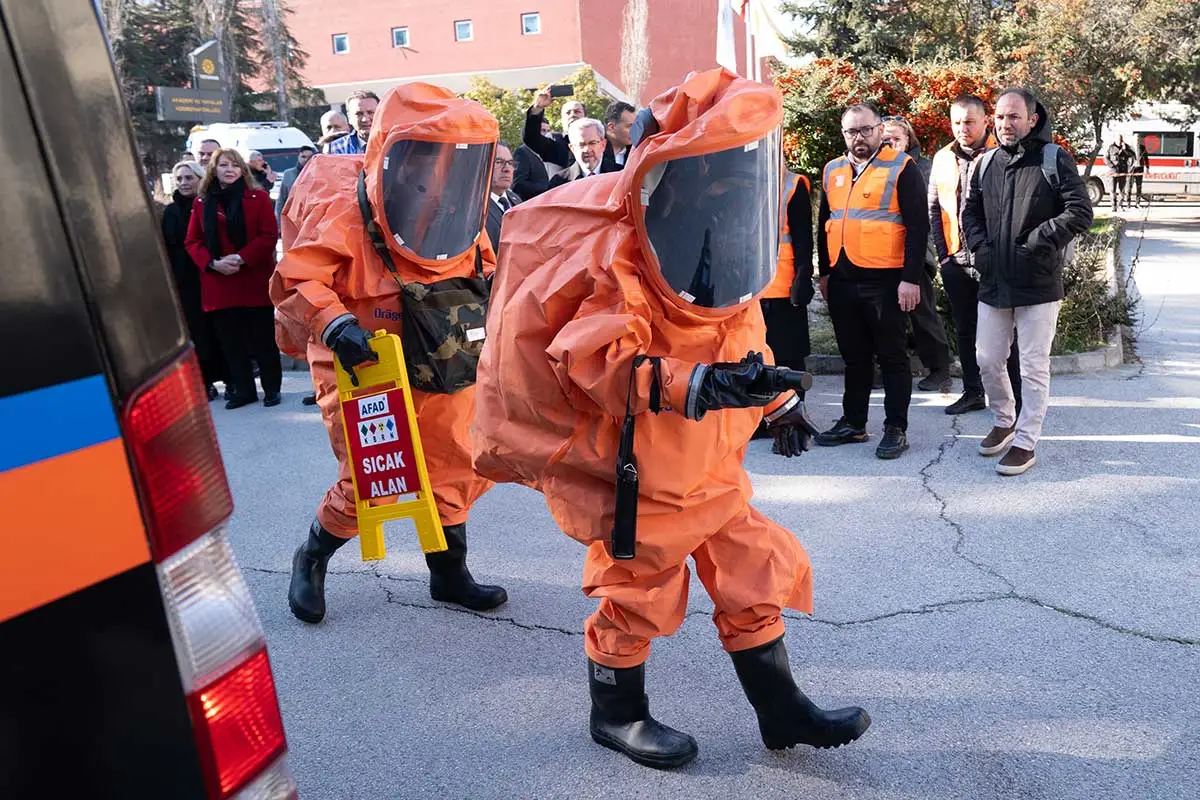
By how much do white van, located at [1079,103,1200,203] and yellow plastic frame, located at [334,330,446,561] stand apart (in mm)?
25320

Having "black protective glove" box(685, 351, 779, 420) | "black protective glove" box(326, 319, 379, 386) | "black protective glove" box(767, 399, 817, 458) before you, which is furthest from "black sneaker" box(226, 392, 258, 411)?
"black protective glove" box(685, 351, 779, 420)

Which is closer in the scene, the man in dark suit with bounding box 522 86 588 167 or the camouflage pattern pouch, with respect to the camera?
the camouflage pattern pouch

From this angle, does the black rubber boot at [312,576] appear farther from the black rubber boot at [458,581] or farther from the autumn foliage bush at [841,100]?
the autumn foliage bush at [841,100]

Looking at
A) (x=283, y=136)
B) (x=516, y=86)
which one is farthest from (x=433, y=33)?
(x=283, y=136)

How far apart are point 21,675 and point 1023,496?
4.84 m

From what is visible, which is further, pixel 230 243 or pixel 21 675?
pixel 230 243

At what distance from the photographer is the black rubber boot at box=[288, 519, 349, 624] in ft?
14.0

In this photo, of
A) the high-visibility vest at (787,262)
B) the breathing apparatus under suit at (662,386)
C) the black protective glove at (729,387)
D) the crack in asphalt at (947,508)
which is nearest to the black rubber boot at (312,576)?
the breathing apparatus under suit at (662,386)

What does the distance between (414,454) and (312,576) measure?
0.86 metres

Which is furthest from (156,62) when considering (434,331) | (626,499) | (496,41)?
(626,499)

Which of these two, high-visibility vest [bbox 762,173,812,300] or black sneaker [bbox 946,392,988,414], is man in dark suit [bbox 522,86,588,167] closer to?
high-visibility vest [bbox 762,173,812,300]

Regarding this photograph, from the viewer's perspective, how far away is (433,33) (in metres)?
47.4

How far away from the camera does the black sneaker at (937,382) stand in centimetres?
749

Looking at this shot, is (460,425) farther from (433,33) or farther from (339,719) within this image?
(433,33)
